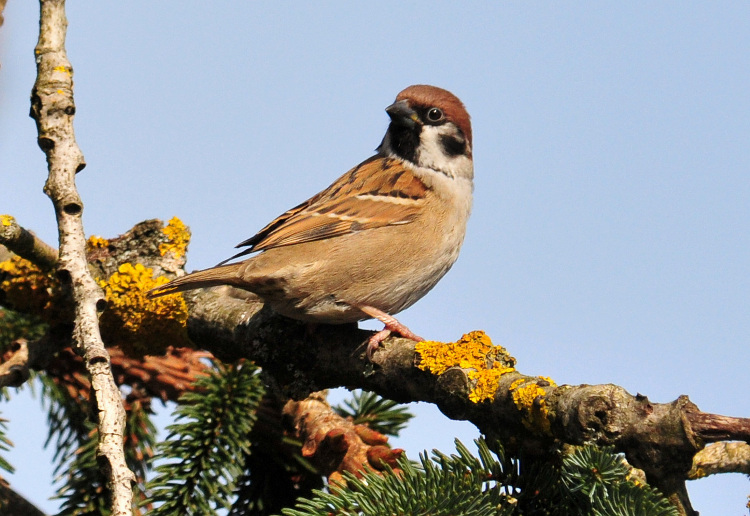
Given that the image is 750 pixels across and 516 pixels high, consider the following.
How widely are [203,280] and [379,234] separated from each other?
971 millimetres

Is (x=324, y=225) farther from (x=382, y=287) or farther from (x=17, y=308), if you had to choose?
(x=17, y=308)

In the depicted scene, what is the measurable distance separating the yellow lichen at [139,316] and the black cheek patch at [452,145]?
1.85 metres

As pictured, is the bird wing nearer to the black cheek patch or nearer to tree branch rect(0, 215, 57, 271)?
the black cheek patch

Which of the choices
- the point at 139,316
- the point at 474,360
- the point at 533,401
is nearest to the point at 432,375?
the point at 474,360

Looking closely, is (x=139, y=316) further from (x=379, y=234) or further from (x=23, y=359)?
(x=379, y=234)

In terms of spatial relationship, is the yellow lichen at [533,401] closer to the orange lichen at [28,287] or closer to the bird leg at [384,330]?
the bird leg at [384,330]

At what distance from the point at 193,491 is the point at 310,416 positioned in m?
0.59

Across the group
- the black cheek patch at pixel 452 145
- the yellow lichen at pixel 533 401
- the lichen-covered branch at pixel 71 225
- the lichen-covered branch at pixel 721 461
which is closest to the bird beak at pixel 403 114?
the black cheek patch at pixel 452 145

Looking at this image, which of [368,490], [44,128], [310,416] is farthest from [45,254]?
[368,490]

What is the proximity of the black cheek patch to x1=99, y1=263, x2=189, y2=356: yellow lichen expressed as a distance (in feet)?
6.07

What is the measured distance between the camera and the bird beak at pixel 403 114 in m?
4.76

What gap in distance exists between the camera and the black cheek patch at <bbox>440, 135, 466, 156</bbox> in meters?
4.88

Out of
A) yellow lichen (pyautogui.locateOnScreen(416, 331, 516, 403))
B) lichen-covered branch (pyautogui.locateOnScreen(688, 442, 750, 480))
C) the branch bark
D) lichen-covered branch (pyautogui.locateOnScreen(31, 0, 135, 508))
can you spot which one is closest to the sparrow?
the branch bark

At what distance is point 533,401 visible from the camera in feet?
Answer: 8.35
